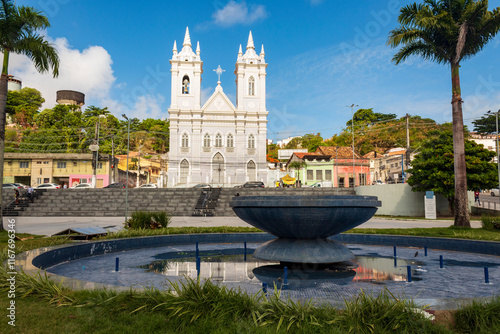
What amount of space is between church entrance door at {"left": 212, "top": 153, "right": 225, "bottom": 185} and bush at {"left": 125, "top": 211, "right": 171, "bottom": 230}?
126 feet

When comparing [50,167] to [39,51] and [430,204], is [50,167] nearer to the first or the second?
[39,51]

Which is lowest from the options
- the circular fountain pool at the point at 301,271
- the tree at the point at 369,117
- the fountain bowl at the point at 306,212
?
the circular fountain pool at the point at 301,271

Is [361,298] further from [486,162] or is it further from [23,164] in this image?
[23,164]

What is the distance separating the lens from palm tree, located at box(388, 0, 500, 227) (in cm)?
1526

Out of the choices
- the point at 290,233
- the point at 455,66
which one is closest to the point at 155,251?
the point at 290,233

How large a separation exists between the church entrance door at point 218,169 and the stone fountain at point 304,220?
44.7 m

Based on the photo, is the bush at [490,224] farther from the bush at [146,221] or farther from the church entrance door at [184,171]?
the church entrance door at [184,171]

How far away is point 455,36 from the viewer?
52.2ft

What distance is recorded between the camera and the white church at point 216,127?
51.5m

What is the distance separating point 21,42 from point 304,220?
1437 centimetres

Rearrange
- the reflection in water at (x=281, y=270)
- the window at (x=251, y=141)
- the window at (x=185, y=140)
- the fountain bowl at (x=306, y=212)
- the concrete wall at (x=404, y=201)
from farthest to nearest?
1. the window at (x=251, y=141)
2. the window at (x=185, y=140)
3. the concrete wall at (x=404, y=201)
4. the fountain bowl at (x=306, y=212)
5. the reflection in water at (x=281, y=270)

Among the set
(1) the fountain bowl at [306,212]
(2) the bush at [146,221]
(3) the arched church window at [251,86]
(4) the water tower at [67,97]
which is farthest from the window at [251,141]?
(4) the water tower at [67,97]

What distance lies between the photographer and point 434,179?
83.0 feet

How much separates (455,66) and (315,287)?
15094 mm
